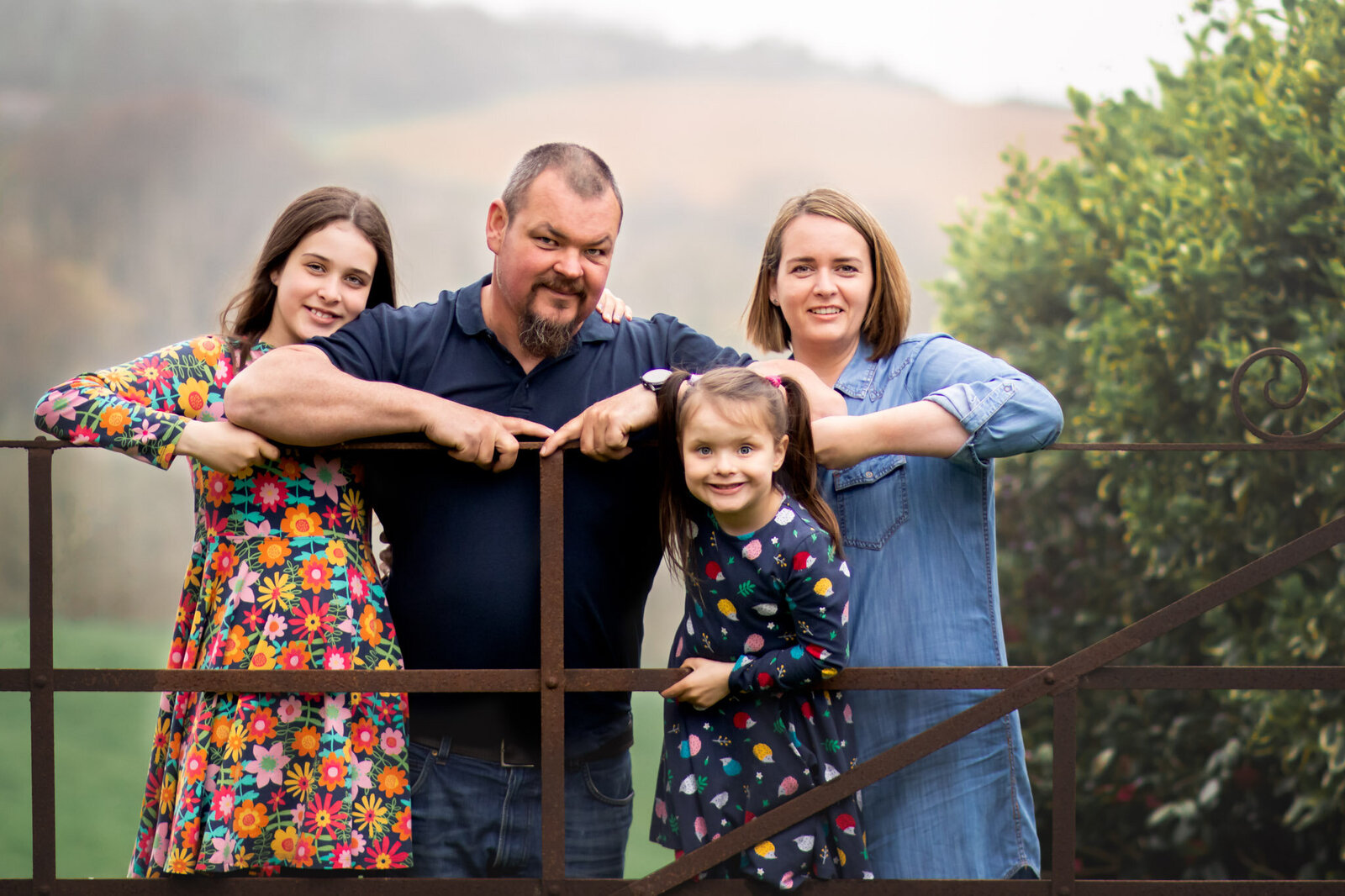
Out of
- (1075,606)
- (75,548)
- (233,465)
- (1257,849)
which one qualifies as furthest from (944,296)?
(75,548)

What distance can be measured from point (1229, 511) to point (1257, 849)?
1.51m

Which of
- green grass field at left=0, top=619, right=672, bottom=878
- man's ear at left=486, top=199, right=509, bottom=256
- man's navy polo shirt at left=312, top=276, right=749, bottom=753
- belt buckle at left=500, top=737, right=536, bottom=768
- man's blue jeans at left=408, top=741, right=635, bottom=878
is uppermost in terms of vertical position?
man's ear at left=486, top=199, right=509, bottom=256

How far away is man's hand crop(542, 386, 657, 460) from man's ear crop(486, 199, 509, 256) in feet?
1.69

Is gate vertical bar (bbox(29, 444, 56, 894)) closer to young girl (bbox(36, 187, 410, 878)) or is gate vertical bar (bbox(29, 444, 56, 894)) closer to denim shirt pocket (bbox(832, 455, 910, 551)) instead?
young girl (bbox(36, 187, 410, 878))

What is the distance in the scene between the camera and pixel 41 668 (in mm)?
2180

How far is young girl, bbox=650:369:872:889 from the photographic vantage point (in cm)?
205

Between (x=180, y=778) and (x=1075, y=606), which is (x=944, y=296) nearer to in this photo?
(x=1075, y=606)

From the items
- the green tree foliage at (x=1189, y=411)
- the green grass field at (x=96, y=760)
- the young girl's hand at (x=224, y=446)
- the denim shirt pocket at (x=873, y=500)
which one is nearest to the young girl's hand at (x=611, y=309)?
the denim shirt pocket at (x=873, y=500)

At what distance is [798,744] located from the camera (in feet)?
6.97

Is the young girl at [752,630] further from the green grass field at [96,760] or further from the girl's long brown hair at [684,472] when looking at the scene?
the green grass field at [96,760]

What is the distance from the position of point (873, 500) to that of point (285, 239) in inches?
52.4

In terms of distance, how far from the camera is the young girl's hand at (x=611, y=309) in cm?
254

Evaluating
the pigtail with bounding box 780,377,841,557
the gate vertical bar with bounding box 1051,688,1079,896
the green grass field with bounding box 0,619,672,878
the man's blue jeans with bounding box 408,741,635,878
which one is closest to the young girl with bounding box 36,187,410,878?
the man's blue jeans with bounding box 408,741,635,878

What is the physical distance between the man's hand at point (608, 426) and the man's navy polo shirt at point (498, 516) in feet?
0.60
